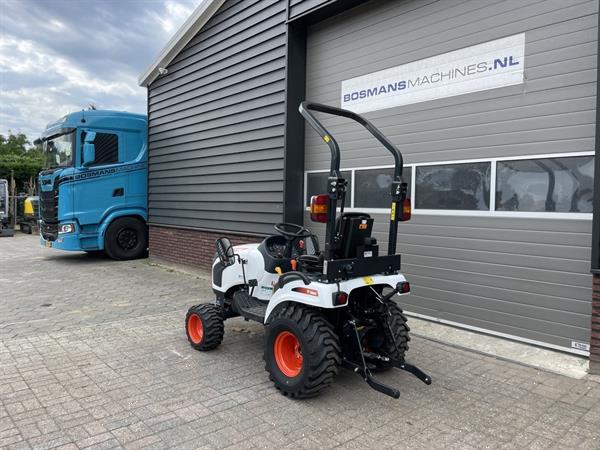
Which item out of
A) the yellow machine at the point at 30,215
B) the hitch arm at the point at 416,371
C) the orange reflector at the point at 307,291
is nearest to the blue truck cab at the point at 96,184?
the yellow machine at the point at 30,215

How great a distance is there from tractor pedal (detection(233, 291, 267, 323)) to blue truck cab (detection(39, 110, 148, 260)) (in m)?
7.77

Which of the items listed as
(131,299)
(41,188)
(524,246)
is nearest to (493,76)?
(524,246)

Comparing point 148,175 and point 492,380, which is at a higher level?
point 148,175

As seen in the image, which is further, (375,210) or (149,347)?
(375,210)

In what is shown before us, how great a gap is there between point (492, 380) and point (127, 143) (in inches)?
410

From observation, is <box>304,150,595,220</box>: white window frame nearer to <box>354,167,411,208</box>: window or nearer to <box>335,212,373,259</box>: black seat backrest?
<box>354,167,411,208</box>: window

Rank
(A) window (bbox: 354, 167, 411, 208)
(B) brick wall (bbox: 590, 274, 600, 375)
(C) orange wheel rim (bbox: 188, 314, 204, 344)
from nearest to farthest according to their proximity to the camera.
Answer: (B) brick wall (bbox: 590, 274, 600, 375) → (C) orange wheel rim (bbox: 188, 314, 204, 344) → (A) window (bbox: 354, 167, 411, 208)

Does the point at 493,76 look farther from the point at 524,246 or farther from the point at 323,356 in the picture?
the point at 323,356

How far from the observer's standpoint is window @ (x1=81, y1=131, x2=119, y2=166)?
437 inches

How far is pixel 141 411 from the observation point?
11.3ft

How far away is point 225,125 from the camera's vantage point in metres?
8.99

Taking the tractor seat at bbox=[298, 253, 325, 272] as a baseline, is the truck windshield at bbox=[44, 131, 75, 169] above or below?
above

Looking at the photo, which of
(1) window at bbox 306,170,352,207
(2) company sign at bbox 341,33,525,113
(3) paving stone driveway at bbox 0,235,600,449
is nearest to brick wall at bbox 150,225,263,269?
(1) window at bbox 306,170,352,207

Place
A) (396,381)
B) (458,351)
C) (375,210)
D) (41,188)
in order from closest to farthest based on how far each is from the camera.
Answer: (396,381)
(458,351)
(375,210)
(41,188)
